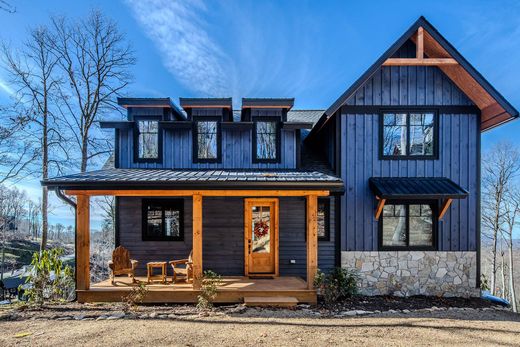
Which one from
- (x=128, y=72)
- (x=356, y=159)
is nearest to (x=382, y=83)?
(x=356, y=159)

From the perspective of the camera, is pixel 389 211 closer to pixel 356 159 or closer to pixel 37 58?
pixel 356 159

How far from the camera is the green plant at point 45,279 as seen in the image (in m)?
6.27

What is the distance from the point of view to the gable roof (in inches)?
287

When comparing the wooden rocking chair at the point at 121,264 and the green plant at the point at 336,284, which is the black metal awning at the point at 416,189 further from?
the wooden rocking chair at the point at 121,264

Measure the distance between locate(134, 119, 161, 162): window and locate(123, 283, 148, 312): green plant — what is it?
11.9 feet

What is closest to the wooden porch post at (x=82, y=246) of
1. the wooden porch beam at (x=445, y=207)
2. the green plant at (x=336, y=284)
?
the green plant at (x=336, y=284)

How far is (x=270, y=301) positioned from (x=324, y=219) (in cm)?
290

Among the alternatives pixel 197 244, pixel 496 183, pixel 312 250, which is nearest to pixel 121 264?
pixel 197 244

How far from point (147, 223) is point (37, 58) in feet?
31.0

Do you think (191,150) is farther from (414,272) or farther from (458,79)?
(458,79)

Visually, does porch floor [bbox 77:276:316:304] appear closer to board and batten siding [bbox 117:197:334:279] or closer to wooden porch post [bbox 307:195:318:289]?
wooden porch post [bbox 307:195:318:289]

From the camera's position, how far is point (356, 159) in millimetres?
7844

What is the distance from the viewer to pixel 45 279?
6383 mm

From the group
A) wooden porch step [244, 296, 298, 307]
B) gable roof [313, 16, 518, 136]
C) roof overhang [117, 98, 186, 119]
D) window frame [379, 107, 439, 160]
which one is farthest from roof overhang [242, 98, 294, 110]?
wooden porch step [244, 296, 298, 307]
